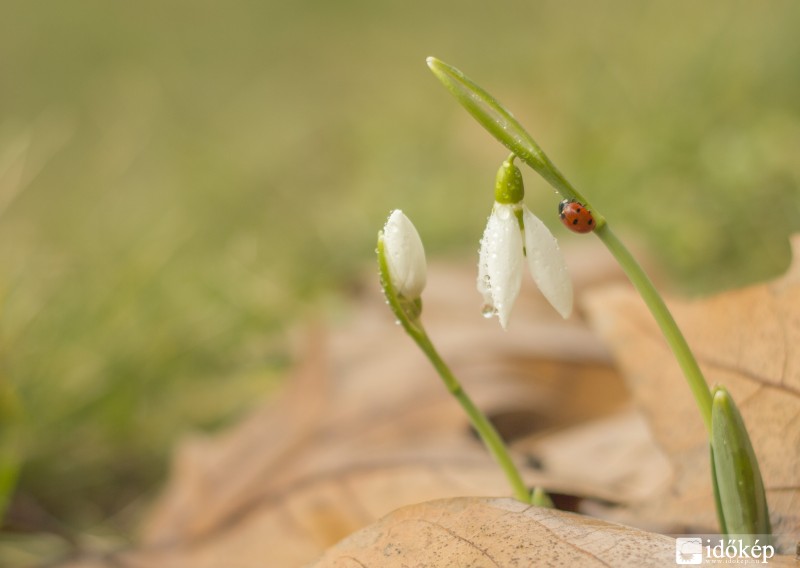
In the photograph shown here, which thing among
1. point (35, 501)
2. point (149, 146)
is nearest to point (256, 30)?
point (149, 146)

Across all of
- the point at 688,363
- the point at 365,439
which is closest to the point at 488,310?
the point at 688,363

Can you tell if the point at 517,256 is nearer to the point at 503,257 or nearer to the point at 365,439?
the point at 503,257

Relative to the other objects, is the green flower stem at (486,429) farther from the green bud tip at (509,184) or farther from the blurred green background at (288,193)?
the blurred green background at (288,193)

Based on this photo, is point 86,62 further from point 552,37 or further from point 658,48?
point 658,48

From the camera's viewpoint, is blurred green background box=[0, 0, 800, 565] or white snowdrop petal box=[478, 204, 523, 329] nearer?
white snowdrop petal box=[478, 204, 523, 329]

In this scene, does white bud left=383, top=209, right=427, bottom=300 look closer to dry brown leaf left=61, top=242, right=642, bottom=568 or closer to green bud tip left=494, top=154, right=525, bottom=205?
green bud tip left=494, top=154, right=525, bottom=205

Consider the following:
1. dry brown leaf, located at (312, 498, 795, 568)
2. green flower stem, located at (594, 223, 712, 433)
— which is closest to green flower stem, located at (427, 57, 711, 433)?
green flower stem, located at (594, 223, 712, 433)
